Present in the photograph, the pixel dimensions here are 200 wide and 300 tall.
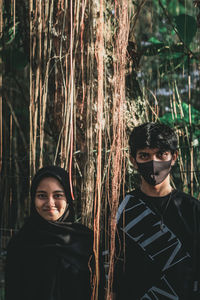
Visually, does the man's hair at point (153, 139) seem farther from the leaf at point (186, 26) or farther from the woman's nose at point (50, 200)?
the leaf at point (186, 26)

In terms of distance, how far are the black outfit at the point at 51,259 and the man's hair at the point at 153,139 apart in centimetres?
30

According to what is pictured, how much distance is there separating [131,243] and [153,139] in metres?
0.39

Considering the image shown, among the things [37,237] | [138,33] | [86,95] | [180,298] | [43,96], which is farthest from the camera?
[138,33]

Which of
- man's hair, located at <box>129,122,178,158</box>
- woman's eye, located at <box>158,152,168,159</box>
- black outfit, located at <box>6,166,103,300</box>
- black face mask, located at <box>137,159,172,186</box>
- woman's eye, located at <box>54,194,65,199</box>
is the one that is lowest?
black outfit, located at <box>6,166,103,300</box>

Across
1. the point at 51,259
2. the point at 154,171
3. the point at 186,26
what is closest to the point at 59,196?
the point at 51,259

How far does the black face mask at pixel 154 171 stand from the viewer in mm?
1399

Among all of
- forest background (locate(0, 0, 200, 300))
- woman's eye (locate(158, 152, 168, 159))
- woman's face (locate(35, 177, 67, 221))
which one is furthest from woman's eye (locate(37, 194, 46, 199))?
woman's eye (locate(158, 152, 168, 159))

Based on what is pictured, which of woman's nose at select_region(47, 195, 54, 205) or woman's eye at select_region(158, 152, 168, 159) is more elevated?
woman's eye at select_region(158, 152, 168, 159)

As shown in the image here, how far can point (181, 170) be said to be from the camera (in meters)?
2.05

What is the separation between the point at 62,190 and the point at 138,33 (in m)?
2.72

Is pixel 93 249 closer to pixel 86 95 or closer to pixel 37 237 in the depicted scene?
pixel 37 237

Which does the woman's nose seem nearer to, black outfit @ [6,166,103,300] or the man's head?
black outfit @ [6,166,103,300]

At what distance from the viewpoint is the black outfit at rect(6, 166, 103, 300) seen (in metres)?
1.39

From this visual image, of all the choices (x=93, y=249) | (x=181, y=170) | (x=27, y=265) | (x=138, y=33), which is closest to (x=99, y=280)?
(x=93, y=249)
